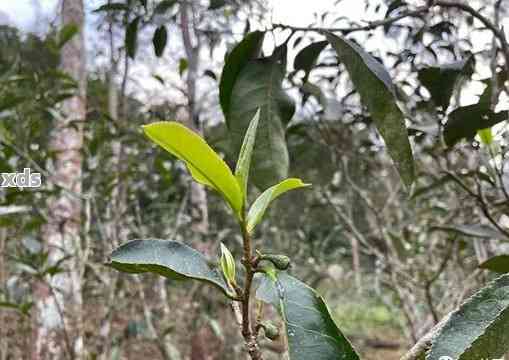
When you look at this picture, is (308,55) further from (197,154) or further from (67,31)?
(67,31)

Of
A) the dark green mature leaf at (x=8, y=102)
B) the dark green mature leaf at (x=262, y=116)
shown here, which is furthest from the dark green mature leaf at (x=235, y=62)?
the dark green mature leaf at (x=8, y=102)

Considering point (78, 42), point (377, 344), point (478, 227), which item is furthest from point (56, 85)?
point (377, 344)

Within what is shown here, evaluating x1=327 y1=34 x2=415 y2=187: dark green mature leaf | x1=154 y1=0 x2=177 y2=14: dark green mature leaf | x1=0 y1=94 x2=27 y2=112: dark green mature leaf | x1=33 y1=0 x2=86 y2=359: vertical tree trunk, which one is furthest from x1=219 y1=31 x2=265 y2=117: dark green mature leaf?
x1=0 y1=94 x2=27 y2=112: dark green mature leaf

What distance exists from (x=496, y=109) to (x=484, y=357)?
55 centimetres

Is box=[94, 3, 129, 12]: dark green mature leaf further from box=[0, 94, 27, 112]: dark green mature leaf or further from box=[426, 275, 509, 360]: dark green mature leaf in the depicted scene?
box=[426, 275, 509, 360]: dark green mature leaf

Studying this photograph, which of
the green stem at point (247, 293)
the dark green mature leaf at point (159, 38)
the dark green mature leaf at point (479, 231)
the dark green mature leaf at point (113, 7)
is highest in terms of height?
the dark green mature leaf at point (113, 7)

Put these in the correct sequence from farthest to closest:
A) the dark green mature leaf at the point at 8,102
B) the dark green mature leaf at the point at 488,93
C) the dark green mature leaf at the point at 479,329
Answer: the dark green mature leaf at the point at 8,102 < the dark green mature leaf at the point at 488,93 < the dark green mature leaf at the point at 479,329

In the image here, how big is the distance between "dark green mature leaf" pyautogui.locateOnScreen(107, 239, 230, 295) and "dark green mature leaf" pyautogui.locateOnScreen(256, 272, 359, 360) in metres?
0.04

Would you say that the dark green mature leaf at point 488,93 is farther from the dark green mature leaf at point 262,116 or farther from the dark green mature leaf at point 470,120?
the dark green mature leaf at point 262,116

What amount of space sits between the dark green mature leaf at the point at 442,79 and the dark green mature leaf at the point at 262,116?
221 millimetres

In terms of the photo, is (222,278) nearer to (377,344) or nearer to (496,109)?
(496,109)

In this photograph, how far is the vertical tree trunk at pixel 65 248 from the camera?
1718 millimetres

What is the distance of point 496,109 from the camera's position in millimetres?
841

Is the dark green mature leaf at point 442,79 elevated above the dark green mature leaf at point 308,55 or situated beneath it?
situated beneath
